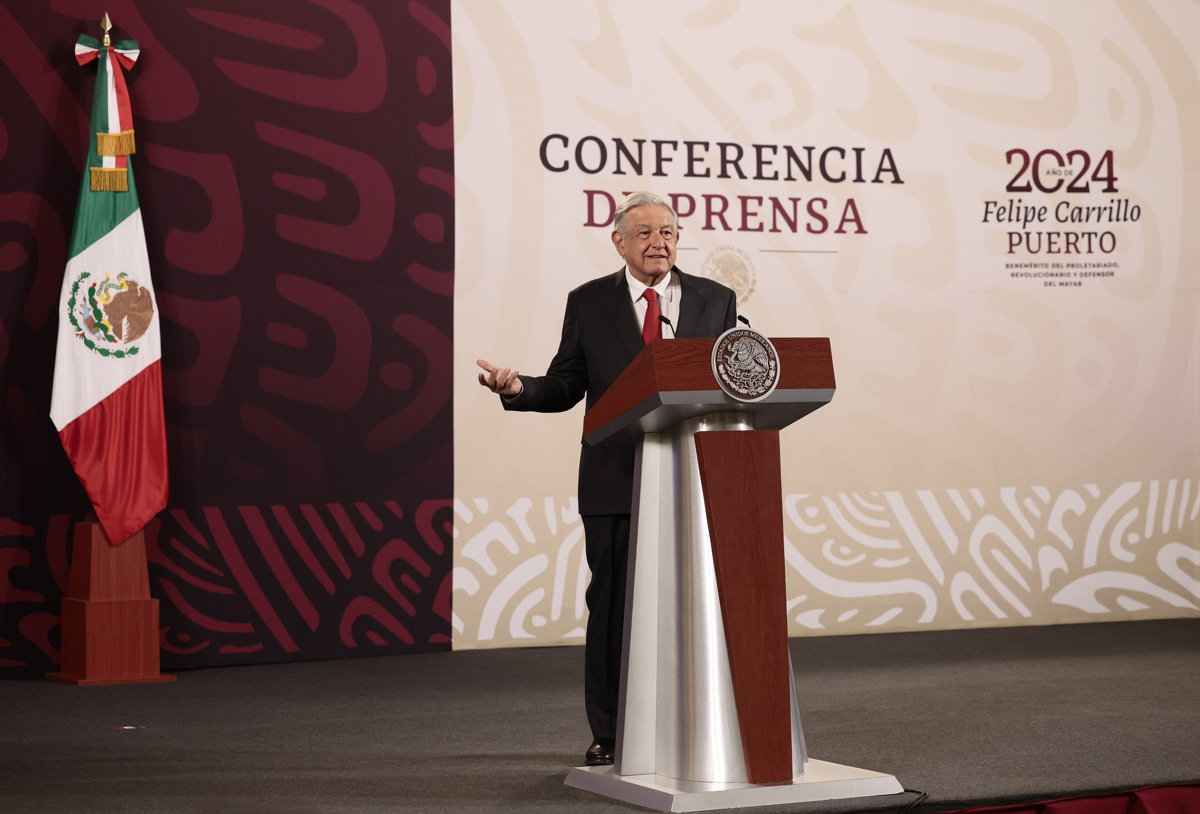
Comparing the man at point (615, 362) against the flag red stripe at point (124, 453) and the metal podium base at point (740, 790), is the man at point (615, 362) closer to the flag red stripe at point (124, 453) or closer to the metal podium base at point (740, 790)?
the metal podium base at point (740, 790)

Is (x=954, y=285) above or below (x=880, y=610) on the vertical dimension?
above

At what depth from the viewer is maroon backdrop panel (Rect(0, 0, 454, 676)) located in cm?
496

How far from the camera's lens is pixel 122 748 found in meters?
3.57

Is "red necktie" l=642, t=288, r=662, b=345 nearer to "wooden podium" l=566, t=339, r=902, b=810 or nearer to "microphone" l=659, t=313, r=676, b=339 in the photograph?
"microphone" l=659, t=313, r=676, b=339

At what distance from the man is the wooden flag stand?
230cm

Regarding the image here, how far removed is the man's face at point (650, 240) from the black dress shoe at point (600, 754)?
1.12 metres

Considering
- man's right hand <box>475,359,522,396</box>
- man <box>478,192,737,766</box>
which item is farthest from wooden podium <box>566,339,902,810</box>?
man <box>478,192,737,766</box>

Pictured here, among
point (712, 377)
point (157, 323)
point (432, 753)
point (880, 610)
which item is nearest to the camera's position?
point (712, 377)

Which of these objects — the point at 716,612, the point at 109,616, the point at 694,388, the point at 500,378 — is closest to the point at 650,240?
the point at 500,378

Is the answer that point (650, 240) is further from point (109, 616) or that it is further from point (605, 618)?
point (109, 616)

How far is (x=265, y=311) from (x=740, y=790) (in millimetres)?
3353

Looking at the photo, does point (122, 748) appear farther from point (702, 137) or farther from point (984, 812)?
point (702, 137)

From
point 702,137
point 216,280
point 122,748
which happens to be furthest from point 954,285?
point 122,748

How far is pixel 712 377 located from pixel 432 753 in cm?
153
